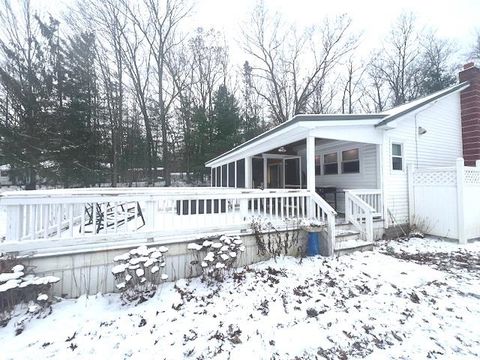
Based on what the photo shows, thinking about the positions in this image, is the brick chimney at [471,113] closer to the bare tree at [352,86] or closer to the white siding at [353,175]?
the white siding at [353,175]

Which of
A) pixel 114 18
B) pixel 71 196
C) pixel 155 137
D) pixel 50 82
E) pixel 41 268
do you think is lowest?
pixel 41 268

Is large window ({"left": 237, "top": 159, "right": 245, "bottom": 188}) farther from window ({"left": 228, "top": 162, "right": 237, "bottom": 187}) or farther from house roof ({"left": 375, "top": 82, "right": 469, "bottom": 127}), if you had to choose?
house roof ({"left": 375, "top": 82, "right": 469, "bottom": 127})

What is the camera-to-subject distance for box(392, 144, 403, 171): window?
7363 mm

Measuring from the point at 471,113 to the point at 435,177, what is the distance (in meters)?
4.22

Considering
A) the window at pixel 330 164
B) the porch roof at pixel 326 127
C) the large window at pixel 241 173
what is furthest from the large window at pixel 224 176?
the porch roof at pixel 326 127

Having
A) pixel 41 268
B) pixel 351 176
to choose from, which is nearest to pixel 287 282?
pixel 41 268

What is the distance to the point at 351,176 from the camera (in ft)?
27.1

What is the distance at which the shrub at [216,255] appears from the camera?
150 inches

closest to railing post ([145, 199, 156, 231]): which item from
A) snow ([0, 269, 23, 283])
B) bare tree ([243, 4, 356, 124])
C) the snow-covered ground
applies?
the snow-covered ground

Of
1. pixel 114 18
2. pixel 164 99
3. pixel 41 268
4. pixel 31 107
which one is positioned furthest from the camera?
pixel 164 99

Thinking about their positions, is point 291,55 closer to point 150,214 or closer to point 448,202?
point 448,202

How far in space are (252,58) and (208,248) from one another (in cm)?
2088

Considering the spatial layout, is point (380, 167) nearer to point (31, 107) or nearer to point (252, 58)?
point (252, 58)

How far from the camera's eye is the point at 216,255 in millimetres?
3957
